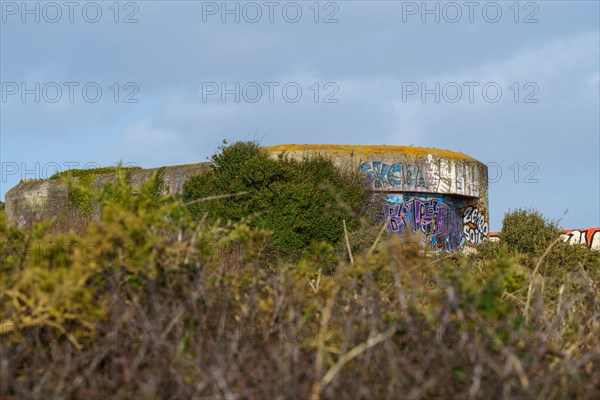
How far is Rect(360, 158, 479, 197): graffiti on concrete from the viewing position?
22578 mm

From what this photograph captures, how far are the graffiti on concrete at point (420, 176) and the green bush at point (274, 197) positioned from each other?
204 cm

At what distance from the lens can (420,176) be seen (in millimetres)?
23141

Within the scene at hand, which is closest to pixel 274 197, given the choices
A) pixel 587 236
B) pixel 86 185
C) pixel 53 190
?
pixel 86 185

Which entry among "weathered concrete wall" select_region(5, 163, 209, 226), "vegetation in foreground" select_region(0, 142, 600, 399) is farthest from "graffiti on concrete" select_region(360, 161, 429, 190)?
"vegetation in foreground" select_region(0, 142, 600, 399)

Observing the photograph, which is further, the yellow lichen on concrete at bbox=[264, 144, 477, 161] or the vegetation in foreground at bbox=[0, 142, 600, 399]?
the yellow lichen on concrete at bbox=[264, 144, 477, 161]

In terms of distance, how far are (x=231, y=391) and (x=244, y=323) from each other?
0.64 metres

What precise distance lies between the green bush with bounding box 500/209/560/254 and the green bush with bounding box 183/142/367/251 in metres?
4.65

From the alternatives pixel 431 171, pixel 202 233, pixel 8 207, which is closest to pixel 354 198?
pixel 431 171

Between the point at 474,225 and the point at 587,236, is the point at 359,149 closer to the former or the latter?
the point at 474,225

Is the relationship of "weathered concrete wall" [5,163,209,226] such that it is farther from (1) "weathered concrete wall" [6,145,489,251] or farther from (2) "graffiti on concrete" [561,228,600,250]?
(2) "graffiti on concrete" [561,228,600,250]

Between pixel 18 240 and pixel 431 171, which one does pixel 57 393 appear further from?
pixel 431 171

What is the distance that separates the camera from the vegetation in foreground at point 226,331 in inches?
110

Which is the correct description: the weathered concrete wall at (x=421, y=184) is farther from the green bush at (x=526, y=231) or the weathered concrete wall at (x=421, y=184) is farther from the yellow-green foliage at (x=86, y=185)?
the yellow-green foliage at (x=86, y=185)

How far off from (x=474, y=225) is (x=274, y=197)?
885 cm
